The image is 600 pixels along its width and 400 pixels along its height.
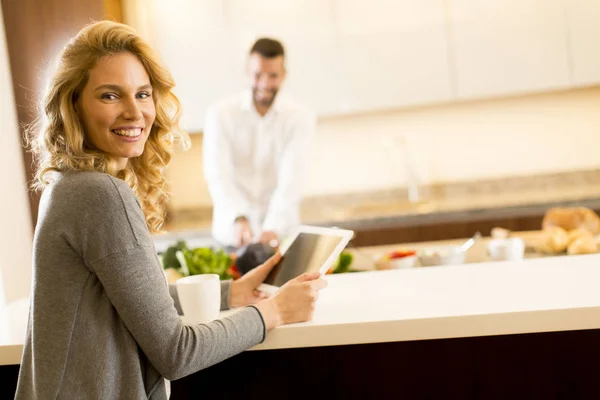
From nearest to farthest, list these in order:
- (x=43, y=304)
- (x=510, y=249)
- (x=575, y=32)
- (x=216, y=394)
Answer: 1. (x=43, y=304)
2. (x=216, y=394)
3. (x=510, y=249)
4. (x=575, y=32)

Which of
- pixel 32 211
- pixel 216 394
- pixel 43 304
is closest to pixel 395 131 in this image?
pixel 32 211

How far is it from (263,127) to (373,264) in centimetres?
195

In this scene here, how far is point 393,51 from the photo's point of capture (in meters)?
4.38

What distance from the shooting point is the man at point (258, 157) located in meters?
3.80

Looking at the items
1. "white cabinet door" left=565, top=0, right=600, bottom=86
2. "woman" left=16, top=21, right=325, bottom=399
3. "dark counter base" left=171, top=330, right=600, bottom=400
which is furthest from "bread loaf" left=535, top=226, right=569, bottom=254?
"white cabinet door" left=565, top=0, right=600, bottom=86

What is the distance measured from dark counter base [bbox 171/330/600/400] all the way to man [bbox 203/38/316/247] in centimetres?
219

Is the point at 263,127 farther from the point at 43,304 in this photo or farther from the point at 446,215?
the point at 43,304

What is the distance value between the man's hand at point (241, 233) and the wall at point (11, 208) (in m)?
1.10

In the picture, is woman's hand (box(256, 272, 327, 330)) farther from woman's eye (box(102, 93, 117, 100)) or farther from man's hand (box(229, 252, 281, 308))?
woman's eye (box(102, 93, 117, 100))

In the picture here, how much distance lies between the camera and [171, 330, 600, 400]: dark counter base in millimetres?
1484

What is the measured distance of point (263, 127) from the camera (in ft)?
13.2

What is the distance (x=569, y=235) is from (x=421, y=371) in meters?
1.17

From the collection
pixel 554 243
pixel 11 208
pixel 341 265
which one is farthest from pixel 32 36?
pixel 554 243

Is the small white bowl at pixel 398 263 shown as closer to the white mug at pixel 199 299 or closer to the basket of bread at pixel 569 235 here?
the basket of bread at pixel 569 235
